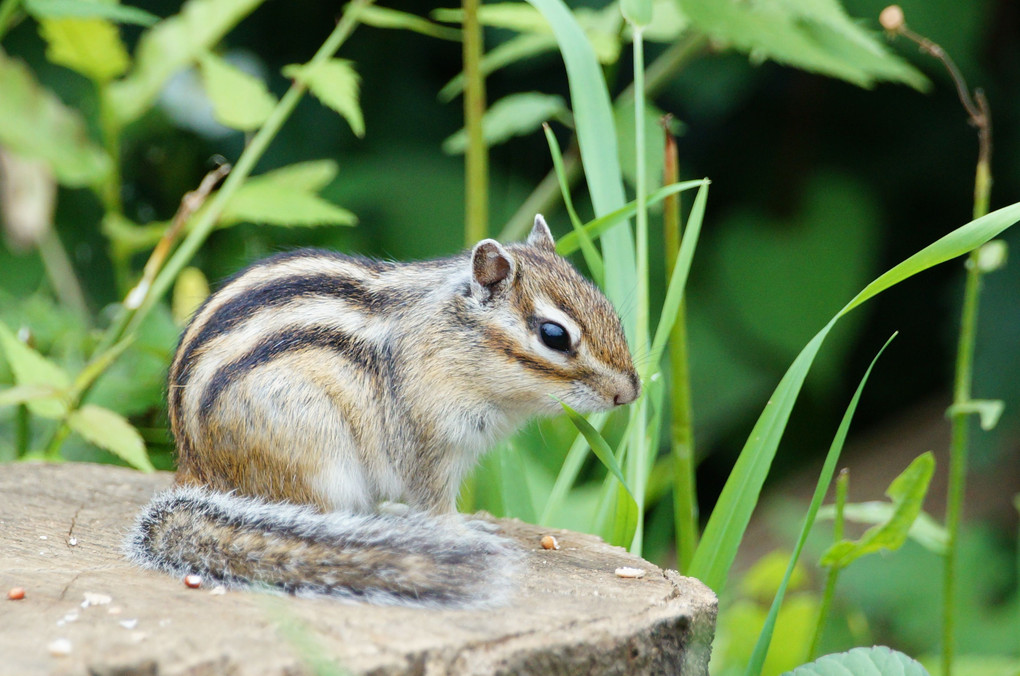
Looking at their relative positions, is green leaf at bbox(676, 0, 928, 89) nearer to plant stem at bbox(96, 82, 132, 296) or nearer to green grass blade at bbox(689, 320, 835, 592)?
green grass blade at bbox(689, 320, 835, 592)

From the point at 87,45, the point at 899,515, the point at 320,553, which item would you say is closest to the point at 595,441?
the point at 320,553

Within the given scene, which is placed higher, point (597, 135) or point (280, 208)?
point (597, 135)

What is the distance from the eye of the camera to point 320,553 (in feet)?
5.67

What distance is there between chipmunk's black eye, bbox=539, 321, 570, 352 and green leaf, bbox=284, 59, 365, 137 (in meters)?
0.66

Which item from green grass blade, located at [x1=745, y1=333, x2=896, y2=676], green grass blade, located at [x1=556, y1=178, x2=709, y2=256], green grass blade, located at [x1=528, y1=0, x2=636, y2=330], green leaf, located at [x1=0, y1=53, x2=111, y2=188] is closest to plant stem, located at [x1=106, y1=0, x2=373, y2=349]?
green leaf, located at [x1=0, y1=53, x2=111, y2=188]

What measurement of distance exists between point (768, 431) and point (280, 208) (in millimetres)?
1403

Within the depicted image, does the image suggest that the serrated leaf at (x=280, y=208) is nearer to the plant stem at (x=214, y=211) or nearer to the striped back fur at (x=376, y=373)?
the plant stem at (x=214, y=211)

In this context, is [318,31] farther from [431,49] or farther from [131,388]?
[131,388]

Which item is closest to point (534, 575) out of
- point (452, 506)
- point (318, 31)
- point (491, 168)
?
point (452, 506)

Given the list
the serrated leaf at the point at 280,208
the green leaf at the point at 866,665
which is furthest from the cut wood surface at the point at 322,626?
the serrated leaf at the point at 280,208

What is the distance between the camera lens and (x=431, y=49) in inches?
172

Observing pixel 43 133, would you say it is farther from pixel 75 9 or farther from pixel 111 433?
pixel 111 433

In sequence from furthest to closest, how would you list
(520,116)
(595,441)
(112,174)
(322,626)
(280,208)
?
(112,174) < (520,116) < (280,208) < (595,441) < (322,626)

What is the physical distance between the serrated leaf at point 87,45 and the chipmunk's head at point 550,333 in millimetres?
1437
